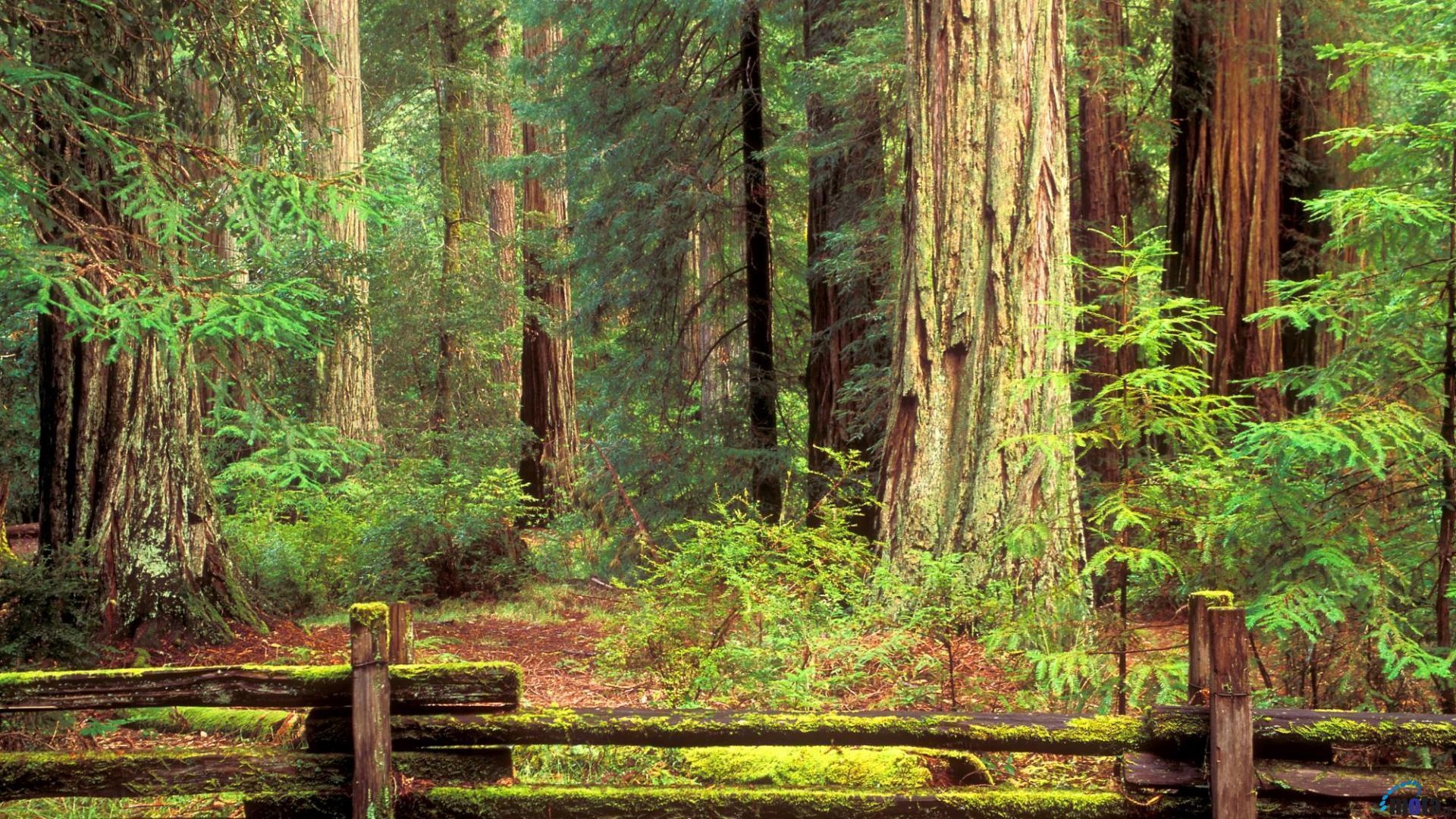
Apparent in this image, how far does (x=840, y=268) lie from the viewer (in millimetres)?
12266

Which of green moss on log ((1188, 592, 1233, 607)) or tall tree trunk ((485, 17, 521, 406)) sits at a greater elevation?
tall tree trunk ((485, 17, 521, 406))

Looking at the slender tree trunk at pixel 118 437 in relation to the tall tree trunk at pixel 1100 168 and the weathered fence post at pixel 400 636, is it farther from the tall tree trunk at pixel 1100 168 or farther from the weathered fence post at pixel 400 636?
the tall tree trunk at pixel 1100 168

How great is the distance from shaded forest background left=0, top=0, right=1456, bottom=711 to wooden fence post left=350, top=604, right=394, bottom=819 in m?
2.08

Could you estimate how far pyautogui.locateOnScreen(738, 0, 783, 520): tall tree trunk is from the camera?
15.1 m

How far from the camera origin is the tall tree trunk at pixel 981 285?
791 centimetres

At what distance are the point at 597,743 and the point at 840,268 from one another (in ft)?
25.7

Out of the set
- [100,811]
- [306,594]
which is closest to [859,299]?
[306,594]

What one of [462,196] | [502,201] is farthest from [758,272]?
[462,196]

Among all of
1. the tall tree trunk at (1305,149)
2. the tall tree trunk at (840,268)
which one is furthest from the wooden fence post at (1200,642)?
the tall tree trunk at (1305,149)

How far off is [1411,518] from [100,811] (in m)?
6.62

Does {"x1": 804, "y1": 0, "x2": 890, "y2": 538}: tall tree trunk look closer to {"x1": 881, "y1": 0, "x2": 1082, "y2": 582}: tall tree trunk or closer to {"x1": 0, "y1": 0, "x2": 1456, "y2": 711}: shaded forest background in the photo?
{"x1": 0, "y1": 0, "x2": 1456, "y2": 711}: shaded forest background

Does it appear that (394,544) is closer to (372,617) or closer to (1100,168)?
(372,617)

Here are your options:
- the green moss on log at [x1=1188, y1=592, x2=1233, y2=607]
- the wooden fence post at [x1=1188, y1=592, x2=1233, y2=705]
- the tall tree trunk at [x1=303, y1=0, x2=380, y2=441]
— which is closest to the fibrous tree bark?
the tall tree trunk at [x1=303, y1=0, x2=380, y2=441]

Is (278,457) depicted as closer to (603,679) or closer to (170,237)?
(170,237)
